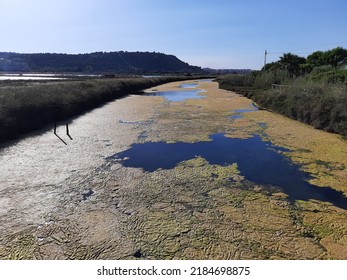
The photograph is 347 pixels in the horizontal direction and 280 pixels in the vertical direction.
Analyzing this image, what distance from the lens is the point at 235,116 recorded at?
1320 cm

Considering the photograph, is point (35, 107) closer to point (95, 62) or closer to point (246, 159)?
point (246, 159)

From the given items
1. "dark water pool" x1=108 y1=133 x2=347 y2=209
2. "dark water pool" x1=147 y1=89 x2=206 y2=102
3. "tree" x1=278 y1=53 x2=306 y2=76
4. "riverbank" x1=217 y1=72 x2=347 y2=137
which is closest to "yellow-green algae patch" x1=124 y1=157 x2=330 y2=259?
"dark water pool" x1=108 y1=133 x2=347 y2=209

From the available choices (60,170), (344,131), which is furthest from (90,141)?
(344,131)

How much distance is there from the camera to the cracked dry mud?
3367mm

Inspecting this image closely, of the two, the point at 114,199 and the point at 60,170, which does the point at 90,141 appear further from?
the point at 114,199

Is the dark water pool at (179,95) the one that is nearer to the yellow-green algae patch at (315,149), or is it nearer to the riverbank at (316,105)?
the riverbank at (316,105)

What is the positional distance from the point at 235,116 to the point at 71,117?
799 cm

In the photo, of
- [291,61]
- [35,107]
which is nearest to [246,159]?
[35,107]

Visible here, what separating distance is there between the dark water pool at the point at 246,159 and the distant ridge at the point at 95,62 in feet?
323

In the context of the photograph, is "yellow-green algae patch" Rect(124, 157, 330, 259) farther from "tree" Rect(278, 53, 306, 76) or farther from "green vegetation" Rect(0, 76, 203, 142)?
"tree" Rect(278, 53, 306, 76)

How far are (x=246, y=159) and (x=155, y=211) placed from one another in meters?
3.47

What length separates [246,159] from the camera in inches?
273

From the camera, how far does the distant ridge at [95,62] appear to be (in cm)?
10331

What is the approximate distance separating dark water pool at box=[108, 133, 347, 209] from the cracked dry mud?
26 cm
